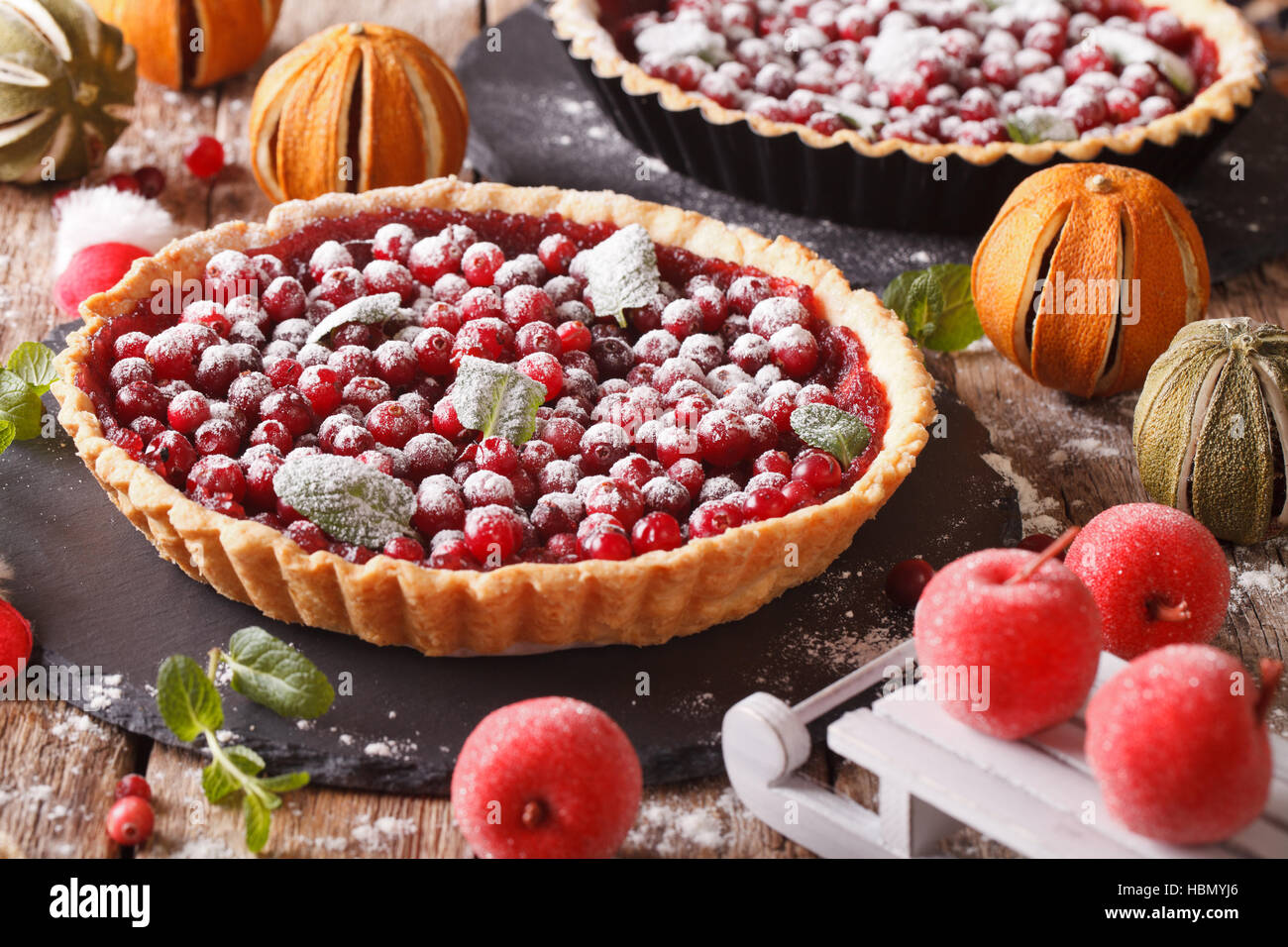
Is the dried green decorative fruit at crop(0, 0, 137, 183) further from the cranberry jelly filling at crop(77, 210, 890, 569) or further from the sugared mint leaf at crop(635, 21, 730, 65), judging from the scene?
the sugared mint leaf at crop(635, 21, 730, 65)

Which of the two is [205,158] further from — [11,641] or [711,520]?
[711,520]

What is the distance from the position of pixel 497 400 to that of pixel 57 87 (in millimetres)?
1606

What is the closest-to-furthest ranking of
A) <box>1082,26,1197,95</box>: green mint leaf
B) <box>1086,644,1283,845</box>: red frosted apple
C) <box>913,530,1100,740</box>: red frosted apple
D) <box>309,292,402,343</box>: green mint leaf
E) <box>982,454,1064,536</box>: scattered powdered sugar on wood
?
1. <box>1086,644,1283,845</box>: red frosted apple
2. <box>913,530,1100,740</box>: red frosted apple
3. <box>309,292,402,343</box>: green mint leaf
4. <box>982,454,1064,536</box>: scattered powdered sugar on wood
5. <box>1082,26,1197,95</box>: green mint leaf

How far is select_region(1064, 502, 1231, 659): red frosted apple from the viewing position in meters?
1.91

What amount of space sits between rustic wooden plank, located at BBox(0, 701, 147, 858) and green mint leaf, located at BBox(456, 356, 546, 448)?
0.66m

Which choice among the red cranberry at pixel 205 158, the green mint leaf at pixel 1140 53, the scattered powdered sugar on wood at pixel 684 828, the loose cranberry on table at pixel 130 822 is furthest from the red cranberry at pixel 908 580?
the red cranberry at pixel 205 158

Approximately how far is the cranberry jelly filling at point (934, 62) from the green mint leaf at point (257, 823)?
1.92 metres

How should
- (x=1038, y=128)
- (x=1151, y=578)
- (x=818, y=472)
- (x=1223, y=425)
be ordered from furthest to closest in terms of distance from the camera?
(x=1038, y=128) < (x=1223, y=425) < (x=818, y=472) < (x=1151, y=578)

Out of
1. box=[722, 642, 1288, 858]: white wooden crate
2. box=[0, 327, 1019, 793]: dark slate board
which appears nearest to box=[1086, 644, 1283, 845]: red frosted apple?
box=[722, 642, 1288, 858]: white wooden crate

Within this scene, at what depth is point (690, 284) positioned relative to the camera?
250 centimetres

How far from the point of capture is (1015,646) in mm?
1539

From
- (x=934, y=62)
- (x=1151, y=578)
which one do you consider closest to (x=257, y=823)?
(x=1151, y=578)

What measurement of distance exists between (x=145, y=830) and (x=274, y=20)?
2554 mm

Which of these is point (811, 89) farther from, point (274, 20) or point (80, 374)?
point (80, 374)
